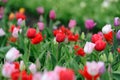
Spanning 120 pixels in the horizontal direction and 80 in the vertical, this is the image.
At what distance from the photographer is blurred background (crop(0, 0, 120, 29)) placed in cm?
669

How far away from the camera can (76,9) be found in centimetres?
708

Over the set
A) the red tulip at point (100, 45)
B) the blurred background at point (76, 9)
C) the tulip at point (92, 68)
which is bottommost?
the tulip at point (92, 68)

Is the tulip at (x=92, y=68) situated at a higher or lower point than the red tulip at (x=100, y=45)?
lower

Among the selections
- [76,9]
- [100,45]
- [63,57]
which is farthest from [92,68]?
[76,9]

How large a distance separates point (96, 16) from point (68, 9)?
1.89 ft

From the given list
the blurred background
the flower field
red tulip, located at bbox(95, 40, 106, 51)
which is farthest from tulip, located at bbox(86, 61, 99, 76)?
the blurred background

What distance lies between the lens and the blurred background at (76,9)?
21.9 feet

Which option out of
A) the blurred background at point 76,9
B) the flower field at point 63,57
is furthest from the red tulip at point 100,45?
the blurred background at point 76,9

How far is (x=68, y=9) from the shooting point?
7.09 metres

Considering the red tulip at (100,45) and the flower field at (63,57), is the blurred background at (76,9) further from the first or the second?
the red tulip at (100,45)

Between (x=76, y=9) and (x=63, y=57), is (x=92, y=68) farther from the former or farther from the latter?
(x=76, y=9)

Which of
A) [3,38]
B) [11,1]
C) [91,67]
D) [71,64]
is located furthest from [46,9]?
[91,67]

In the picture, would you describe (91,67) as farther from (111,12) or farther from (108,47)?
(111,12)

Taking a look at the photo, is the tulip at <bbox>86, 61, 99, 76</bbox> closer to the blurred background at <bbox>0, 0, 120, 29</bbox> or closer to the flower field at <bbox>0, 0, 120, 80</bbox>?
the flower field at <bbox>0, 0, 120, 80</bbox>
